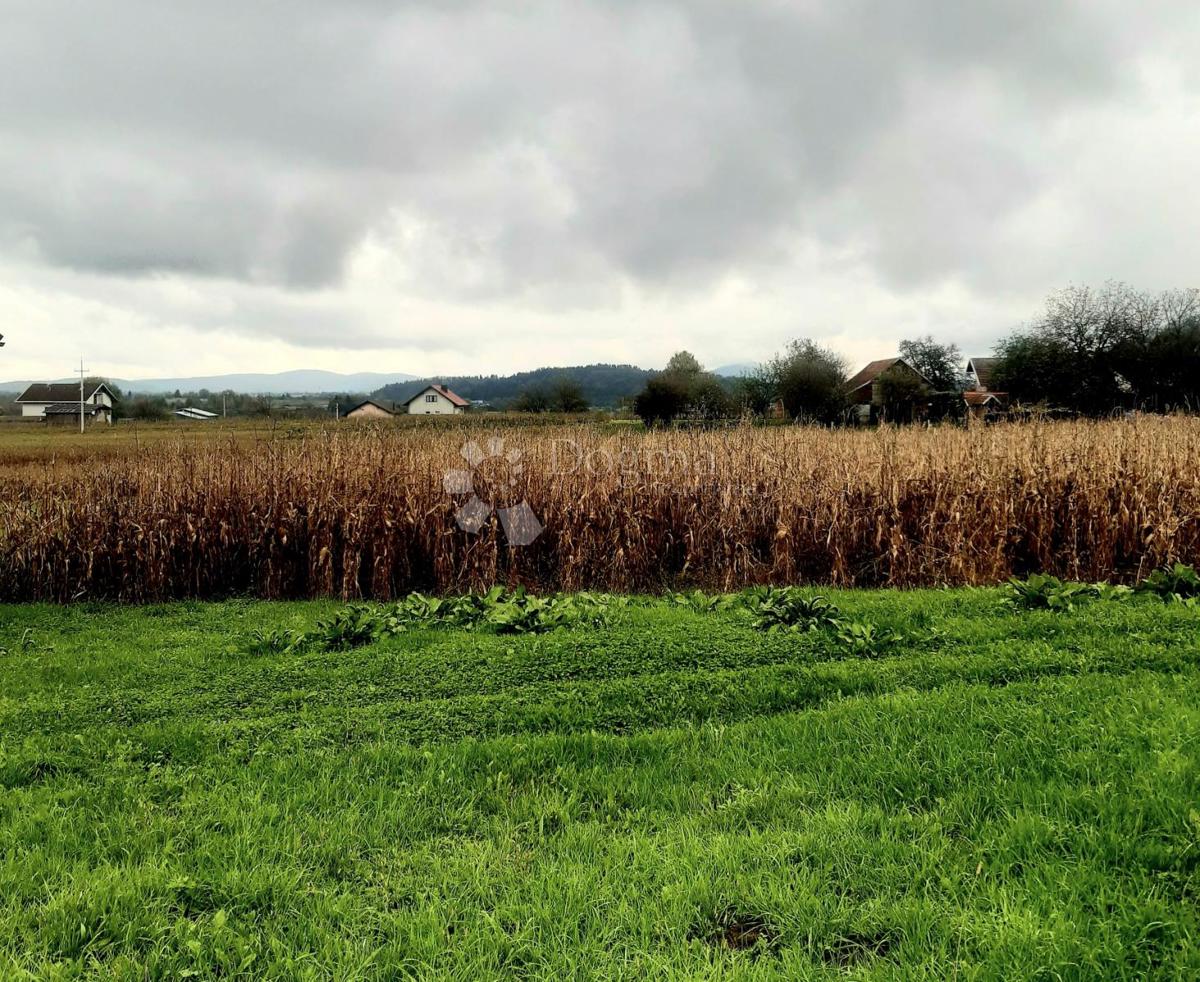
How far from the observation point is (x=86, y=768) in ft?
13.1

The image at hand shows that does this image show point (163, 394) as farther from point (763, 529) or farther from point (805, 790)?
point (805, 790)

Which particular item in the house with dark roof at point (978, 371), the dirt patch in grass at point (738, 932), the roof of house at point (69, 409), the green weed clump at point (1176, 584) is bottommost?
the dirt patch in grass at point (738, 932)

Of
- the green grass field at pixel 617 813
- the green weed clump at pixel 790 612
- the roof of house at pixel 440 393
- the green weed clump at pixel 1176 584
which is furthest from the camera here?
the roof of house at pixel 440 393

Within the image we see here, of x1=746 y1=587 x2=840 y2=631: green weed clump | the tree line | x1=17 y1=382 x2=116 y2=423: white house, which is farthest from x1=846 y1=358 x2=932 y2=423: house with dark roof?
x1=17 y1=382 x2=116 y2=423: white house

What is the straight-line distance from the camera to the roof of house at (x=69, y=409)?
63.0 metres

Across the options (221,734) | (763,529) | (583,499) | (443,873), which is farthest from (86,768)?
(763,529)

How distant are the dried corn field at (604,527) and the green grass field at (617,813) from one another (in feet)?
11.4

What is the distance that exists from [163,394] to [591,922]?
69.8m

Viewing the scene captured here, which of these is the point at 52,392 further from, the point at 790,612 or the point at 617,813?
the point at 617,813

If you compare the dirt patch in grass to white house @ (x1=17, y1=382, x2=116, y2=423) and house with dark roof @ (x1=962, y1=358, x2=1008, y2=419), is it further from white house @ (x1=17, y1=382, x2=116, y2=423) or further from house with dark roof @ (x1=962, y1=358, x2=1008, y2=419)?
white house @ (x1=17, y1=382, x2=116, y2=423)

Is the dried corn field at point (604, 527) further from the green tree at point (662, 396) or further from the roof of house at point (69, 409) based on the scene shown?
the roof of house at point (69, 409)

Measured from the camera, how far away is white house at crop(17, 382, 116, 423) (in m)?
63.4

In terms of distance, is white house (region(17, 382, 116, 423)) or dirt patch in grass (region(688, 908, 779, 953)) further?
white house (region(17, 382, 116, 423))

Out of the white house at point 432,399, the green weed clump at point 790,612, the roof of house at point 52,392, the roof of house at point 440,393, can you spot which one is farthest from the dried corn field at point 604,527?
the roof of house at point 52,392
